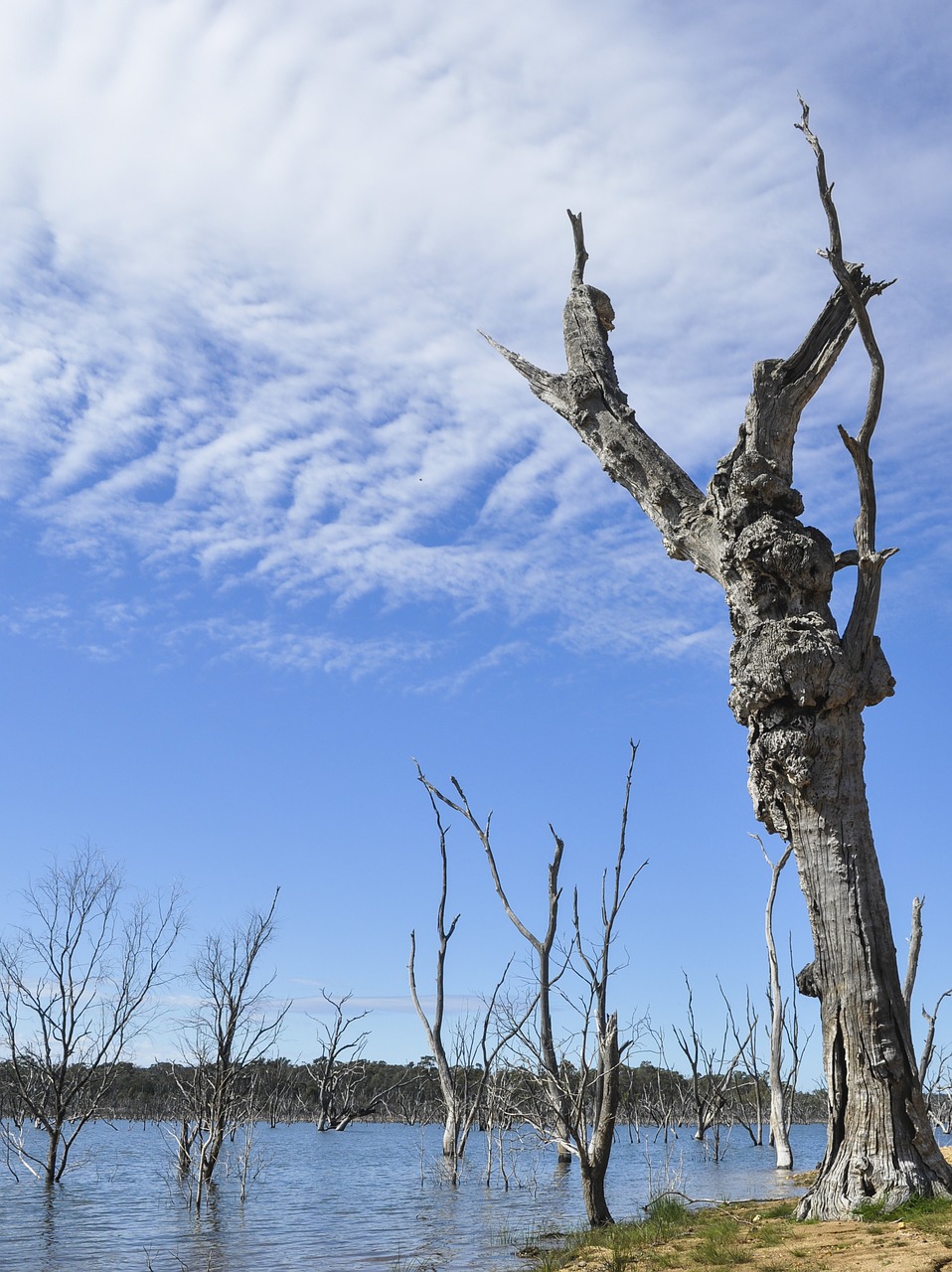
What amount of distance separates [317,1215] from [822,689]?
13614 mm

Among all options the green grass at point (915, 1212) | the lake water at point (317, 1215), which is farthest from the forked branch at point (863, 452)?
the lake water at point (317, 1215)

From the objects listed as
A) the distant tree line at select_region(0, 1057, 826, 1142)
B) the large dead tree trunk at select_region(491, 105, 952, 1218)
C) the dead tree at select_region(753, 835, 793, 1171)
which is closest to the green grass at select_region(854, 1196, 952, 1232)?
the large dead tree trunk at select_region(491, 105, 952, 1218)

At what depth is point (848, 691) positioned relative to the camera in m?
7.55

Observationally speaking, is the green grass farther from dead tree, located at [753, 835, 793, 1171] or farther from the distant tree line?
the distant tree line

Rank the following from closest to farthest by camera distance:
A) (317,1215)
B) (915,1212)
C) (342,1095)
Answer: (915,1212)
(317,1215)
(342,1095)

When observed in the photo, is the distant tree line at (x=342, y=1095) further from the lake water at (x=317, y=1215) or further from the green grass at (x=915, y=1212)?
the green grass at (x=915, y=1212)

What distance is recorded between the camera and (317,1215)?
16391mm

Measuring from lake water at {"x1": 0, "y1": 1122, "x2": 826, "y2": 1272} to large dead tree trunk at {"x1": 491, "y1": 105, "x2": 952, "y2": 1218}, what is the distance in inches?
146

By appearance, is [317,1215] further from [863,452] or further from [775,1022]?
[863,452]

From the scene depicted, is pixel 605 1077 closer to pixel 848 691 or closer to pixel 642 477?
pixel 848 691

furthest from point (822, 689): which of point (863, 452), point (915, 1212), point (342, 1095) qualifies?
point (342, 1095)

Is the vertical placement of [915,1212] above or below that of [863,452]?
below

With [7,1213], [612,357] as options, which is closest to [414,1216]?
[7,1213]

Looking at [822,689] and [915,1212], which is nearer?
[915,1212]
